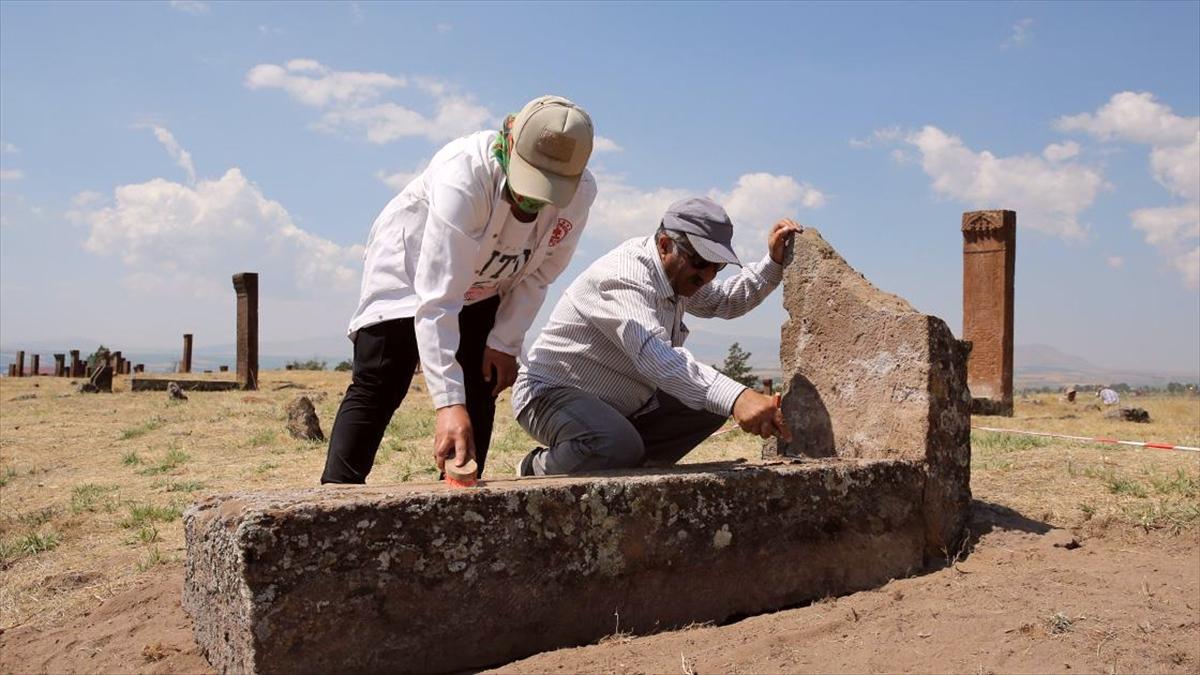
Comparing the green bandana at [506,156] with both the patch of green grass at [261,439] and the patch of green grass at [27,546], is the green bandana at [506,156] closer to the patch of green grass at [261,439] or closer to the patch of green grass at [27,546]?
the patch of green grass at [27,546]

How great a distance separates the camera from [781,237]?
4172mm

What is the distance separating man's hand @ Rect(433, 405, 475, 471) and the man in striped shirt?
0.74 metres

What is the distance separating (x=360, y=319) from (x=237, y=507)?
3.63ft

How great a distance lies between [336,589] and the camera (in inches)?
93.8

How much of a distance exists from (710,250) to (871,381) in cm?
90

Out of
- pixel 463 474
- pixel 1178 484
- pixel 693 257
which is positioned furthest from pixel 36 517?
pixel 1178 484

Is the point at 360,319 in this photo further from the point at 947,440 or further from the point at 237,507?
the point at 947,440

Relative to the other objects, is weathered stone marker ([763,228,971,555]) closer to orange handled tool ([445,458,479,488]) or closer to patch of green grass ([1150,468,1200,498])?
patch of green grass ([1150,468,1200,498])

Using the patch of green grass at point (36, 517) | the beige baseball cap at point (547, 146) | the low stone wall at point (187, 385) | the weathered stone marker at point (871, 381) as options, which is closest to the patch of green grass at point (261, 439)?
the patch of green grass at point (36, 517)

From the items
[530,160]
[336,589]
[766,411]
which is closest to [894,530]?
[766,411]

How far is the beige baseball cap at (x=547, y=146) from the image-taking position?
3.03 metres

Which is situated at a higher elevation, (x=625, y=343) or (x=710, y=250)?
(x=710, y=250)

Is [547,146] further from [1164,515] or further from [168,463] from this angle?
[168,463]

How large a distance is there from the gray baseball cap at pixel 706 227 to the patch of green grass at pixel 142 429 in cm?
713
